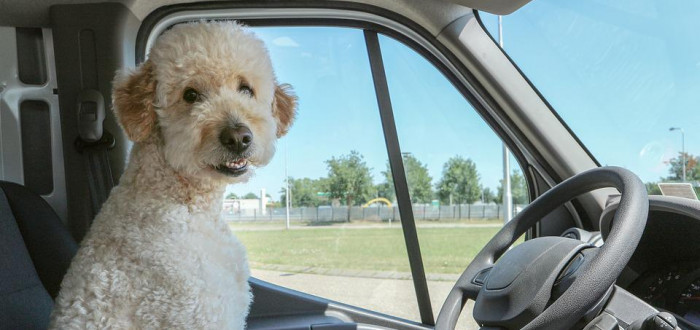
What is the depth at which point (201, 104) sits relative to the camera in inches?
48.6

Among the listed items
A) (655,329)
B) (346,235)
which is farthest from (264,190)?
(655,329)

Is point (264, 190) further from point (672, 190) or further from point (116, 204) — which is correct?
point (672, 190)

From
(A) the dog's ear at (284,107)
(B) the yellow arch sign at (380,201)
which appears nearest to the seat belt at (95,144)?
(A) the dog's ear at (284,107)

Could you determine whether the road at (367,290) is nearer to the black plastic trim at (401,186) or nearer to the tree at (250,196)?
the black plastic trim at (401,186)

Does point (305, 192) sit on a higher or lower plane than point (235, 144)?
lower

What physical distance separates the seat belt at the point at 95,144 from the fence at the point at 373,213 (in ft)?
2.43

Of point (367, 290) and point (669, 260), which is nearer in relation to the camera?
point (669, 260)

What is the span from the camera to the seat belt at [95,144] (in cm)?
204

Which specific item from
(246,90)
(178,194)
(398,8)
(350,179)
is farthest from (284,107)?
(350,179)

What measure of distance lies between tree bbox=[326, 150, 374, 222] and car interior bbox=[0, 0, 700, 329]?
1.12 ft

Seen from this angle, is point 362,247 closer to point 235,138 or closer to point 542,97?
point 542,97

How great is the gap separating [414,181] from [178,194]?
1.56 meters

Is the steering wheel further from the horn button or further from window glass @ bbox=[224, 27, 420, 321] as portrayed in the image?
window glass @ bbox=[224, 27, 420, 321]

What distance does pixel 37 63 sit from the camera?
210 centimetres
